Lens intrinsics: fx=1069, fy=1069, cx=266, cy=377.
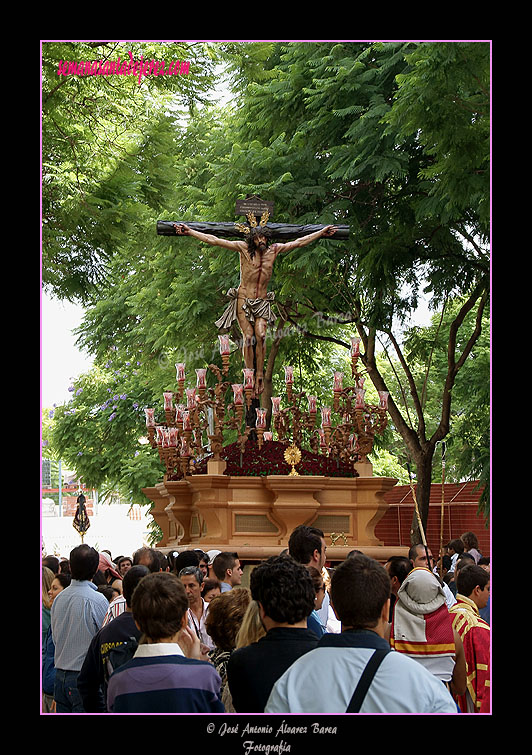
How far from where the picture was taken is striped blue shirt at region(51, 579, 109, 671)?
7.23m

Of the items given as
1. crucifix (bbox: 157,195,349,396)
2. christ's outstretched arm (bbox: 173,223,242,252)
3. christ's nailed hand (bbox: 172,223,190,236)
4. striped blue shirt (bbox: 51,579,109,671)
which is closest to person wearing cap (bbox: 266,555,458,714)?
striped blue shirt (bbox: 51,579,109,671)

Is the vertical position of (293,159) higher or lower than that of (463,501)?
higher

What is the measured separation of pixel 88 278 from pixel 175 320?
10572 mm

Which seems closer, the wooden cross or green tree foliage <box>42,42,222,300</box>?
green tree foliage <box>42,42,222,300</box>

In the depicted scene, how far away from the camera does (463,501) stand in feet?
94.6

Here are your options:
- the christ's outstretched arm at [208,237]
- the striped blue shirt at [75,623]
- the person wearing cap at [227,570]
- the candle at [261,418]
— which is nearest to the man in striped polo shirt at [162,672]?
the striped blue shirt at [75,623]

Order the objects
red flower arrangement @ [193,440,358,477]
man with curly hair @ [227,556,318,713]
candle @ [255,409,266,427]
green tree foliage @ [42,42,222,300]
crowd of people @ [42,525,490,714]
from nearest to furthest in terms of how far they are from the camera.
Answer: crowd of people @ [42,525,490,714] < man with curly hair @ [227,556,318,713] < green tree foliage @ [42,42,222,300] < red flower arrangement @ [193,440,358,477] < candle @ [255,409,266,427]

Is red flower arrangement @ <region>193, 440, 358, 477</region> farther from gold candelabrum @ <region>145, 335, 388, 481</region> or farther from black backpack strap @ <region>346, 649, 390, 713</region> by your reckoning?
black backpack strap @ <region>346, 649, 390, 713</region>

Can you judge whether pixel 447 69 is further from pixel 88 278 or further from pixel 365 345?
pixel 365 345

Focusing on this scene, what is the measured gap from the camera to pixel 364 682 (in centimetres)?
389

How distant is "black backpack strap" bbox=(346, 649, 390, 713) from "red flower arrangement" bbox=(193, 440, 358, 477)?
11.4 meters

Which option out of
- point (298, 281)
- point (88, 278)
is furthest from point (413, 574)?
point (298, 281)

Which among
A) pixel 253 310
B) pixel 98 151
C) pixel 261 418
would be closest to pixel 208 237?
pixel 253 310
